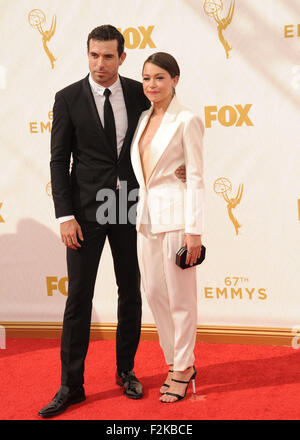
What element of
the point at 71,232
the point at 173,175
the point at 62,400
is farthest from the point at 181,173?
the point at 62,400

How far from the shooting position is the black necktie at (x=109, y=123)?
2.59m

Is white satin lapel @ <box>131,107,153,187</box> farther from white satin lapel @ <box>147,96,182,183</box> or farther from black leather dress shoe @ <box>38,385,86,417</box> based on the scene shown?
black leather dress shoe @ <box>38,385,86,417</box>

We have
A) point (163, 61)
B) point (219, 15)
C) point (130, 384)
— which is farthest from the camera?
point (219, 15)

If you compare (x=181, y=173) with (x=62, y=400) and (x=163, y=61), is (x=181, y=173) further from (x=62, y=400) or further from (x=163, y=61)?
(x=62, y=400)

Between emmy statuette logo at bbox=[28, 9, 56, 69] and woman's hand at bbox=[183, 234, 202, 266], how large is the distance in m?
1.70

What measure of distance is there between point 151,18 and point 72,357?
6.94 ft

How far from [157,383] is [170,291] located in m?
0.62

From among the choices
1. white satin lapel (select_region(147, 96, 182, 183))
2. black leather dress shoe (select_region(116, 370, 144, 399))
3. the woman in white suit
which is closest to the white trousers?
the woman in white suit

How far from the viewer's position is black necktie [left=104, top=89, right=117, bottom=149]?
2.59m

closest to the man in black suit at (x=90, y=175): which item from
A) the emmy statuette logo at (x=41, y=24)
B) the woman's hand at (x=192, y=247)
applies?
the woman's hand at (x=192, y=247)

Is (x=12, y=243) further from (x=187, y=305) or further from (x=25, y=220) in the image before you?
(x=187, y=305)

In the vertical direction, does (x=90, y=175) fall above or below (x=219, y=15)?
below

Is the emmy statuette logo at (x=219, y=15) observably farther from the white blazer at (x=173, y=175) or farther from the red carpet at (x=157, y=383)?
the red carpet at (x=157, y=383)

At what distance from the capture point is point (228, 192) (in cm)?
344
